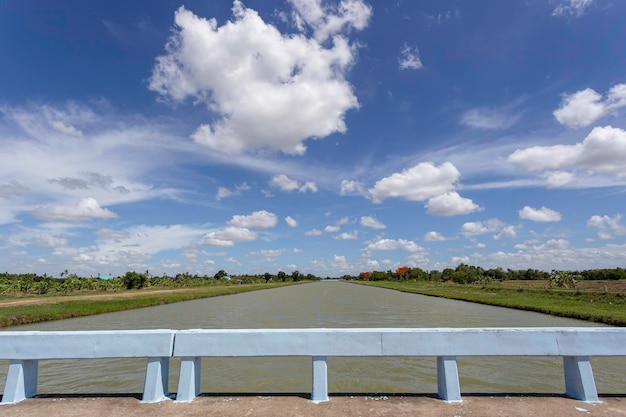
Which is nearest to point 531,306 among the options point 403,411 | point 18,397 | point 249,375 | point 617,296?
point 617,296

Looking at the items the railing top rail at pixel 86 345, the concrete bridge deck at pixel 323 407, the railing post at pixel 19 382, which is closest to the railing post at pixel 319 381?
the concrete bridge deck at pixel 323 407

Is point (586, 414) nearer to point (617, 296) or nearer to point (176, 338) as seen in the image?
point (176, 338)

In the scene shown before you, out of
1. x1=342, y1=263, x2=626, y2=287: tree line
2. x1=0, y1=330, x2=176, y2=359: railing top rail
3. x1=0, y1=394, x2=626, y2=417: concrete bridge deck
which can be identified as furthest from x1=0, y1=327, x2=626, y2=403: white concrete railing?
x1=342, y1=263, x2=626, y2=287: tree line

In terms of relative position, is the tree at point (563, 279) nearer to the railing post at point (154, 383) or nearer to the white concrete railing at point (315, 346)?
the white concrete railing at point (315, 346)

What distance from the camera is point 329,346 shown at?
17.6ft

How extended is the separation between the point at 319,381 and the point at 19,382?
14.6 ft

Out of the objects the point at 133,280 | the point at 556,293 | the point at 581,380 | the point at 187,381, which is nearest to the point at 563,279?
the point at 556,293

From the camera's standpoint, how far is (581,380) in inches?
209

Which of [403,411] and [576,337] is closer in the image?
[403,411]

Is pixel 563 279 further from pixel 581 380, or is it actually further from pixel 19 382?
pixel 19 382

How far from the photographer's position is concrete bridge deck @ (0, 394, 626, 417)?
4836 millimetres

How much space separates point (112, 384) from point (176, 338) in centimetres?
631

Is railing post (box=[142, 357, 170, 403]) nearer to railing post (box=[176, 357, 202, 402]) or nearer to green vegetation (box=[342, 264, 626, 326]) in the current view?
railing post (box=[176, 357, 202, 402])

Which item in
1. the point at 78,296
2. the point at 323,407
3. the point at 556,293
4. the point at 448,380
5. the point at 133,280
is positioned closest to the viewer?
the point at 323,407
